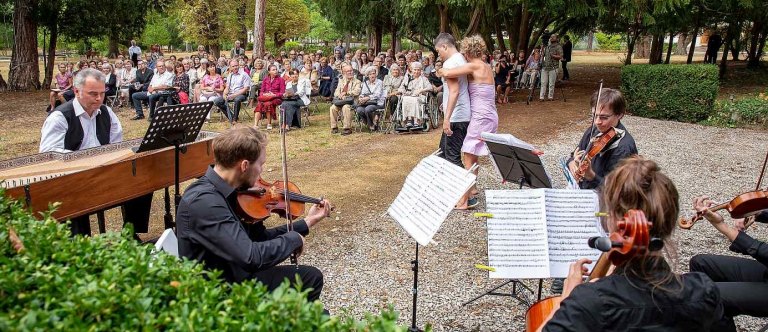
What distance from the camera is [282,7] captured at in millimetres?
41781

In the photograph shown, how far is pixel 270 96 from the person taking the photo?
1338 cm

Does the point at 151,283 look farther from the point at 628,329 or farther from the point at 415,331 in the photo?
the point at 415,331

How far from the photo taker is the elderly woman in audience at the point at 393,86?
12.9 meters

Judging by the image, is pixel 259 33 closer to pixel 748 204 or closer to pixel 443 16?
pixel 443 16

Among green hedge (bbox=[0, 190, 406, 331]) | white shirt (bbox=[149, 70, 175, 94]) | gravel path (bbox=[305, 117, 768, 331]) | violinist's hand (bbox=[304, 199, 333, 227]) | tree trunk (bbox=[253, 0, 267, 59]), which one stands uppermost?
tree trunk (bbox=[253, 0, 267, 59])

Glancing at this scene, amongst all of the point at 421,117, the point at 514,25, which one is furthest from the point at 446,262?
the point at 514,25

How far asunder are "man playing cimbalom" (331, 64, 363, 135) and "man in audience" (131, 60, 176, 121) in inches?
200

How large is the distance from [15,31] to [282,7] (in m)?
23.2

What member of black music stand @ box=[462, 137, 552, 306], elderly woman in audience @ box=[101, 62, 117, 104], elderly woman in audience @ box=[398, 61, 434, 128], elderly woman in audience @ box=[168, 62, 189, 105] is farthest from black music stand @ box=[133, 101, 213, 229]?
elderly woman in audience @ box=[101, 62, 117, 104]

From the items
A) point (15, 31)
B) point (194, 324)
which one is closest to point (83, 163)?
point (194, 324)

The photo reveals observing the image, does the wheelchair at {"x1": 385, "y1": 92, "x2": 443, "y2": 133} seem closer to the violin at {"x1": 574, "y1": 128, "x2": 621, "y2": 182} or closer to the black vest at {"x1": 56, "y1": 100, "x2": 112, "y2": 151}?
the black vest at {"x1": 56, "y1": 100, "x2": 112, "y2": 151}

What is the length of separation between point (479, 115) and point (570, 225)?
10.8ft

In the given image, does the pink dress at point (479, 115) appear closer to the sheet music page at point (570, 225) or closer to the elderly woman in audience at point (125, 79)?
the sheet music page at point (570, 225)

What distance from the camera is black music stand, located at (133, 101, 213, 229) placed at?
4840 millimetres
